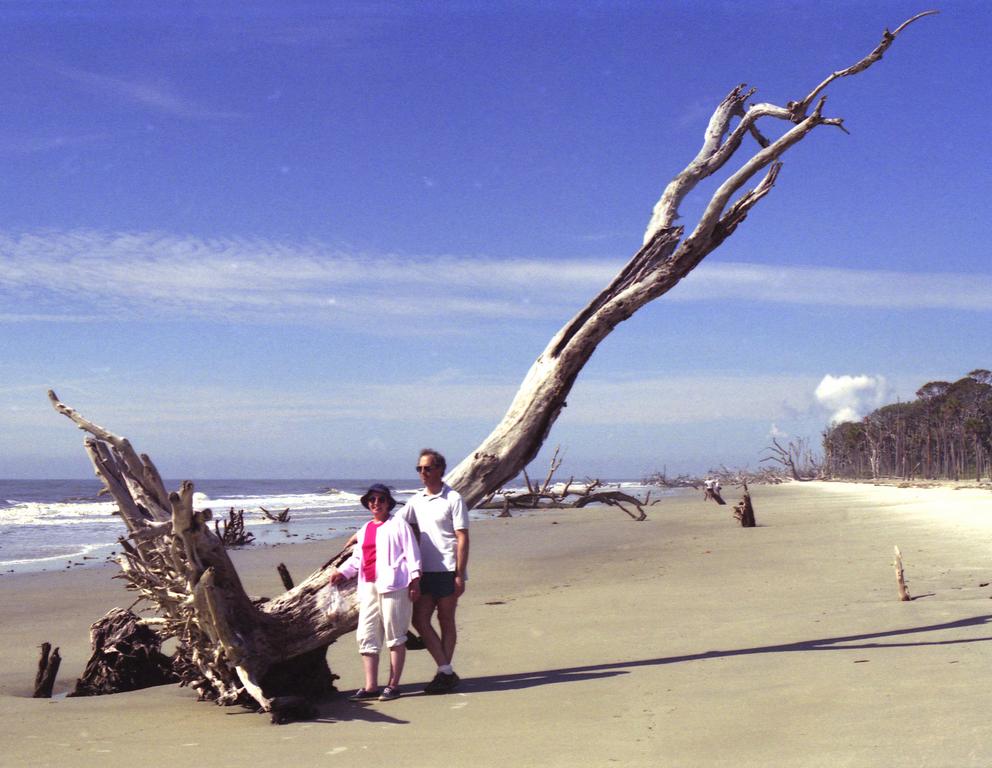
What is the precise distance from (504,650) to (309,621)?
7.98 ft

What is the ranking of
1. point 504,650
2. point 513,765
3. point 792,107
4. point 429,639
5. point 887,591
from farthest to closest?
1. point 887,591
2. point 504,650
3. point 792,107
4. point 429,639
5. point 513,765

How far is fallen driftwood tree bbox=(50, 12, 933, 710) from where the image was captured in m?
6.08

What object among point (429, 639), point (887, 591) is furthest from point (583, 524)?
point (429, 639)

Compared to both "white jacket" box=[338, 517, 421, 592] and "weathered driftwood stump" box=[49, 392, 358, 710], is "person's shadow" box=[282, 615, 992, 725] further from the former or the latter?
"white jacket" box=[338, 517, 421, 592]

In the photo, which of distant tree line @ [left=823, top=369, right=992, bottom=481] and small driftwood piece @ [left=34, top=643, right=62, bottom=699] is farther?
distant tree line @ [left=823, top=369, right=992, bottom=481]

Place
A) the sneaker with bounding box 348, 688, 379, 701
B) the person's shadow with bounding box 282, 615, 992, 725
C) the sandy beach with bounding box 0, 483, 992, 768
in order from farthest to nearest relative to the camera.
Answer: the sneaker with bounding box 348, 688, 379, 701, the person's shadow with bounding box 282, 615, 992, 725, the sandy beach with bounding box 0, 483, 992, 768

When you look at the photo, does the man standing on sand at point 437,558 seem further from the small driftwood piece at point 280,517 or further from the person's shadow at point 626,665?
the small driftwood piece at point 280,517

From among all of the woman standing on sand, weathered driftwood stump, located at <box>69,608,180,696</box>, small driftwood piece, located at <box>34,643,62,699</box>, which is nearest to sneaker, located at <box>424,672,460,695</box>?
the woman standing on sand

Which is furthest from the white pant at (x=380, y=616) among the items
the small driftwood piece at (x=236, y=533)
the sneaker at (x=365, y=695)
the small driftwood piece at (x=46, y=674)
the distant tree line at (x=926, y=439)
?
the distant tree line at (x=926, y=439)

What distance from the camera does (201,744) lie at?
5301mm

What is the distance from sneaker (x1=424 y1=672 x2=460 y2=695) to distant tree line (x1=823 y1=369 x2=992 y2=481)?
206ft

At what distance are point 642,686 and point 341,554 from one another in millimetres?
2378

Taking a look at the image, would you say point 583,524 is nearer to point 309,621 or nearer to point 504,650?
point 504,650

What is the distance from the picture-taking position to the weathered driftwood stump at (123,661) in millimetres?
7609
